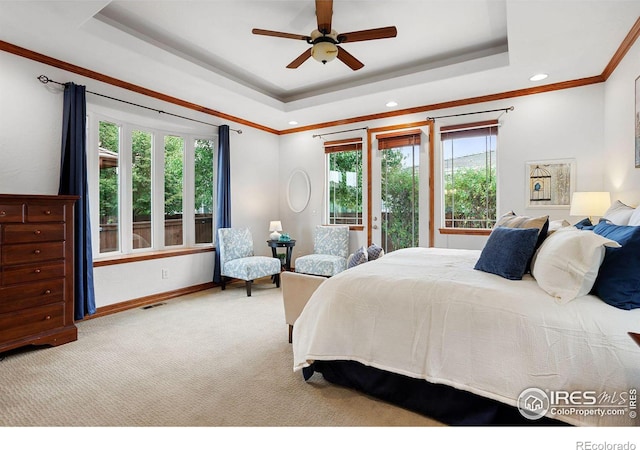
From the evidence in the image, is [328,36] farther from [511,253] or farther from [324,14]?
[511,253]

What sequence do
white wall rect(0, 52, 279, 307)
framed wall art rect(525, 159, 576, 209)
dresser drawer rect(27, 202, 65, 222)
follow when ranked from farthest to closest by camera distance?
framed wall art rect(525, 159, 576, 209) < white wall rect(0, 52, 279, 307) < dresser drawer rect(27, 202, 65, 222)

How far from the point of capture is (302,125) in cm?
565

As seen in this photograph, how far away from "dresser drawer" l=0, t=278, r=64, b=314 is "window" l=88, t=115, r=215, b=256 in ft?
3.21

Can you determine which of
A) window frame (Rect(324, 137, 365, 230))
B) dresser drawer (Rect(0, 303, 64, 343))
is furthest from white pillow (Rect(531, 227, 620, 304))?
dresser drawer (Rect(0, 303, 64, 343))

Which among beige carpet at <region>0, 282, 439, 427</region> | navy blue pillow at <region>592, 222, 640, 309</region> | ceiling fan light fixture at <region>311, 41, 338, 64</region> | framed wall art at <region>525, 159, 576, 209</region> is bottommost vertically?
beige carpet at <region>0, 282, 439, 427</region>

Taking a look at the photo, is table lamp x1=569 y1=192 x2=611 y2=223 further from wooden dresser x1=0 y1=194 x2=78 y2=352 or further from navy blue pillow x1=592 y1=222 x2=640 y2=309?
wooden dresser x1=0 y1=194 x2=78 y2=352

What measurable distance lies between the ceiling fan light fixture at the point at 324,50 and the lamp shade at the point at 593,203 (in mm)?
2714

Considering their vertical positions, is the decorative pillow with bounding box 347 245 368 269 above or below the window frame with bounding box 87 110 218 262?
below

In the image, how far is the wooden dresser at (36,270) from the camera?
98.0 inches

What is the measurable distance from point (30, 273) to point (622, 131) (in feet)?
17.1

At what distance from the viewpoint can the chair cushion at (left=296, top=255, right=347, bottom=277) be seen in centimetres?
454

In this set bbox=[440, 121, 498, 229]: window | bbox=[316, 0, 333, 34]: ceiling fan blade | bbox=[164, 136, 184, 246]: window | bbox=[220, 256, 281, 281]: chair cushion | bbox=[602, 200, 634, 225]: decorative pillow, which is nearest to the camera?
bbox=[602, 200, 634, 225]: decorative pillow

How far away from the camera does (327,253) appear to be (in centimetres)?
510
